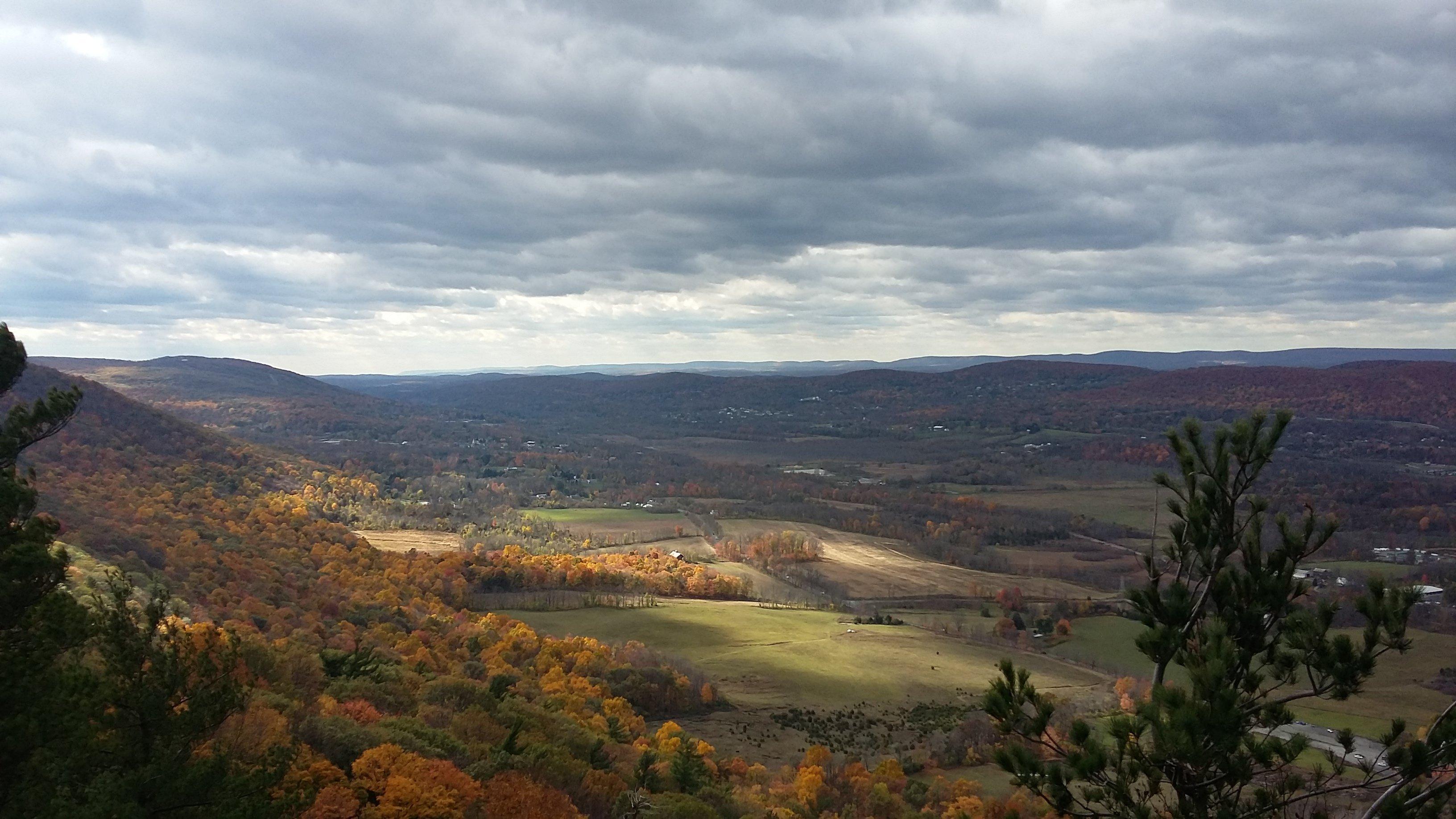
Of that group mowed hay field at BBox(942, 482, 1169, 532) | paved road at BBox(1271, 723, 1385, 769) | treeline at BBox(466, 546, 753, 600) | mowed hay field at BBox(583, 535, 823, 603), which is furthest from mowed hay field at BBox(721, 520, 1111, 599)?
paved road at BBox(1271, 723, 1385, 769)

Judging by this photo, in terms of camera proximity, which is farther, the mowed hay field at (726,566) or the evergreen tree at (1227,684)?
the mowed hay field at (726,566)

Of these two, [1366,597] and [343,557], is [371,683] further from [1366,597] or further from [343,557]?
[343,557]

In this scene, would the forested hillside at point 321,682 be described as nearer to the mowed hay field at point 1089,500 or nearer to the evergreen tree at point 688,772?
the evergreen tree at point 688,772

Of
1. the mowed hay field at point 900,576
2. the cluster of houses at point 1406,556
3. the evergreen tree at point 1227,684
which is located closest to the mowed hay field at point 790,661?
the mowed hay field at point 900,576

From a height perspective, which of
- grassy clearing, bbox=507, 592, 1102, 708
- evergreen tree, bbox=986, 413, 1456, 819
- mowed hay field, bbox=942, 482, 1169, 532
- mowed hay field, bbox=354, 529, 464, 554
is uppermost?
evergreen tree, bbox=986, 413, 1456, 819

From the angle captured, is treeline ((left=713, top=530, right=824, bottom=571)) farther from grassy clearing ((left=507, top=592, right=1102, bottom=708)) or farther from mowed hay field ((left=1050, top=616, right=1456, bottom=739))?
mowed hay field ((left=1050, top=616, right=1456, bottom=739))

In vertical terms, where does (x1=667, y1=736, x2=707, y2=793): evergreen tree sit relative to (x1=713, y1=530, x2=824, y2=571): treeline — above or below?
above
